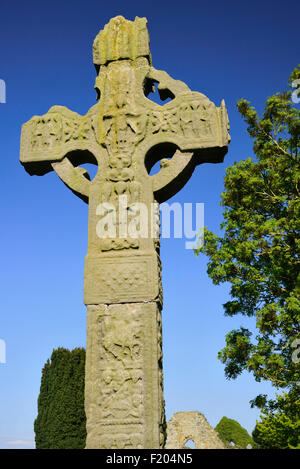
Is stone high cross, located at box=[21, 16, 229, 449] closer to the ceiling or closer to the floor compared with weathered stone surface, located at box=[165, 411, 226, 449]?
closer to the ceiling

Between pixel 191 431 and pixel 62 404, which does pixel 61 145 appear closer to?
pixel 62 404

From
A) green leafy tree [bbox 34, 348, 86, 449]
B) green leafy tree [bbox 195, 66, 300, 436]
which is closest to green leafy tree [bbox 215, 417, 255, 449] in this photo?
green leafy tree [bbox 34, 348, 86, 449]

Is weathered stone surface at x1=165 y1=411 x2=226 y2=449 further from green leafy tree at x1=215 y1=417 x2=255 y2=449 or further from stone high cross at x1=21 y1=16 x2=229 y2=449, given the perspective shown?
stone high cross at x1=21 y1=16 x2=229 y2=449

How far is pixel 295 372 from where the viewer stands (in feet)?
40.3

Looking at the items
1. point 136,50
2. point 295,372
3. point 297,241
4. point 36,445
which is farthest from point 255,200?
point 36,445

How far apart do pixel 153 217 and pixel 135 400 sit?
1.65 m

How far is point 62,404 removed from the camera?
20156mm

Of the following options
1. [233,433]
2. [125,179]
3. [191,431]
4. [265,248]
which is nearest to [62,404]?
[191,431]

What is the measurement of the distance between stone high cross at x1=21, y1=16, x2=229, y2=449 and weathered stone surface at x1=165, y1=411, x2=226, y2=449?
2323 cm

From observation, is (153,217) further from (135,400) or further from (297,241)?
(297,241)

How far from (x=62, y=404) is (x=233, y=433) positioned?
28562mm

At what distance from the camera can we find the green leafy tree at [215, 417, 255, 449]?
41925mm

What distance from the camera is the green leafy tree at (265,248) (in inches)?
497

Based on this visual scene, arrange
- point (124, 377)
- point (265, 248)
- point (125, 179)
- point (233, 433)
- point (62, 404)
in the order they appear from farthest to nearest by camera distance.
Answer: point (233, 433)
point (62, 404)
point (265, 248)
point (125, 179)
point (124, 377)
